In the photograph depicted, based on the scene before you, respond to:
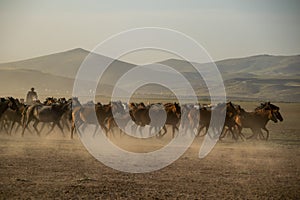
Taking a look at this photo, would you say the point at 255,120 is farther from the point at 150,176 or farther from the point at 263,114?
the point at 150,176

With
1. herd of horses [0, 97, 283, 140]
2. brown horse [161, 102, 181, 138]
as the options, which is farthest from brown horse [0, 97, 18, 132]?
brown horse [161, 102, 181, 138]

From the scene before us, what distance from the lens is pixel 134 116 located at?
92.6 feet

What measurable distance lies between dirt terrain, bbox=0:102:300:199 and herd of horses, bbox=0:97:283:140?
4580mm

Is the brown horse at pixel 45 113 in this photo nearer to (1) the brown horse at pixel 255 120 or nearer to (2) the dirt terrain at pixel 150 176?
(2) the dirt terrain at pixel 150 176

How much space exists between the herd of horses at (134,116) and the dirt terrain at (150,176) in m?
4.58

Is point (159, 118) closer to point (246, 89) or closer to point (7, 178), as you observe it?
point (7, 178)

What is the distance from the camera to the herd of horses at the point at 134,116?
2673 centimetres

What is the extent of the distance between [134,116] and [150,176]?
13.5 metres

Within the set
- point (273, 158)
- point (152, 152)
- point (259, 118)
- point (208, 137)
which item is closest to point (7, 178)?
point (152, 152)

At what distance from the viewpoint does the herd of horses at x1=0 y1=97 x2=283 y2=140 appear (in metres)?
26.7

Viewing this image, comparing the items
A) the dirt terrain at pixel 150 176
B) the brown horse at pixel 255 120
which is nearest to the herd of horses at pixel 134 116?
the brown horse at pixel 255 120

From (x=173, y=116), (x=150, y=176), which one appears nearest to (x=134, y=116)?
(x=173, y=116)

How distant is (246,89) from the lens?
189375 millimetres

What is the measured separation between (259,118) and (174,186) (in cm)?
1501
